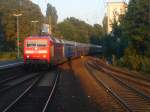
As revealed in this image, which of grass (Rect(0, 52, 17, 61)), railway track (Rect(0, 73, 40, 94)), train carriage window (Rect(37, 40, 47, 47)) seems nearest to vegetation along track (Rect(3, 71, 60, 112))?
railway track (Rect(0, 73, 40, 94))

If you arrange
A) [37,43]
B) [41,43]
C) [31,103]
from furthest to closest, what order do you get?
[37,43] < [41,43] < [31,103]

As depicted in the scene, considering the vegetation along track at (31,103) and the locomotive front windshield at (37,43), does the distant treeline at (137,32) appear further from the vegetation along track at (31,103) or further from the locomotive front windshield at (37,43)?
the vegetation along track at (31,103)

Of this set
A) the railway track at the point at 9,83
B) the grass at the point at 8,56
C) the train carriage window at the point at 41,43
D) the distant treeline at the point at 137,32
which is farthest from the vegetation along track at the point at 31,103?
the grass at the point at 8,56

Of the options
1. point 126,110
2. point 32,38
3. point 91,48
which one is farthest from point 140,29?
point 91,48

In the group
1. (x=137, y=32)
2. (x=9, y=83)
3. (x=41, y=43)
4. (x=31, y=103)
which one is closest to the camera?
(x=31, y=103)

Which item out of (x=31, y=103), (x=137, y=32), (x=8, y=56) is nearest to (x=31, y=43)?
(x=137, y=32)

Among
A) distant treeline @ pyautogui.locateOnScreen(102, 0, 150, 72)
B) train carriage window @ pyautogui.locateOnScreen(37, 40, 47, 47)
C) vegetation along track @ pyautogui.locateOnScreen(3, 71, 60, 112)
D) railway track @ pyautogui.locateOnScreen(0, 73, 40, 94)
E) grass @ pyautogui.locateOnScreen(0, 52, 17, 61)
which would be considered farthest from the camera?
grass @ pyautogui.locateOnScreen(0, 52, 17, 61)

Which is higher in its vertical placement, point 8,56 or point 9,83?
point 9,83

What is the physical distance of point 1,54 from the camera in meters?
81.8

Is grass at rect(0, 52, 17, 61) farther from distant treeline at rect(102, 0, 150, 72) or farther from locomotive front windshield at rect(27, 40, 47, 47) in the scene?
locomotive front windshield at rect(27, 40, 47, 47)

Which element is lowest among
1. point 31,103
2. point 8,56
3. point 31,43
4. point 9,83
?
point 8,56

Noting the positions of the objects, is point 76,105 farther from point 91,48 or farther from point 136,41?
point 91,48

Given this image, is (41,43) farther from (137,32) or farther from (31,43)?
(137,32)

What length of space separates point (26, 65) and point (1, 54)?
4288 centimetres
